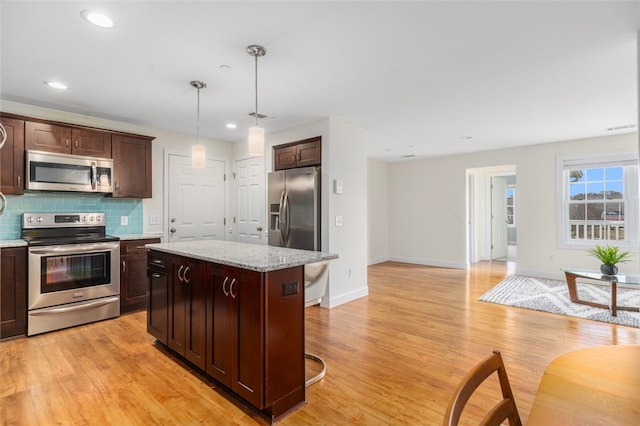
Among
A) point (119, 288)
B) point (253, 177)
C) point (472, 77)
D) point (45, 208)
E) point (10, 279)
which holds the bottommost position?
point (119, 288)

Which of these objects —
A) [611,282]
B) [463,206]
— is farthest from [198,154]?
[463,206]

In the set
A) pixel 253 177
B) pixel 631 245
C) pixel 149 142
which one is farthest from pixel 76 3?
pixel 631 245

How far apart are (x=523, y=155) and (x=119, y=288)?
7.06 meters

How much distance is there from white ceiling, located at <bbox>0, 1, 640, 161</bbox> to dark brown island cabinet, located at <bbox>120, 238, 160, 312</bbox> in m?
1.68

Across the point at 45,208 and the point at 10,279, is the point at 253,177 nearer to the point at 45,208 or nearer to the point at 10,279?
the point at 45,208

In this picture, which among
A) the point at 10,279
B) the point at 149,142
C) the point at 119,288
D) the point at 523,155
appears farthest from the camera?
the point at 523,155

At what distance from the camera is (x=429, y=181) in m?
7.50

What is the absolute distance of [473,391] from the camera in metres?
0.85

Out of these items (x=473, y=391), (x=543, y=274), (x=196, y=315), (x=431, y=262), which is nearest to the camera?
(x=473, y=391)

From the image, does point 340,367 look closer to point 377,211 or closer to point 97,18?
point 97,18

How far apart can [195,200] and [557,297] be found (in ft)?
18.7

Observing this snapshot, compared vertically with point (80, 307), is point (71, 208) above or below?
above

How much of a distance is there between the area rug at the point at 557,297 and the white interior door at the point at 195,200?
14.4 feet

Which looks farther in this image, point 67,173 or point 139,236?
point 139,236
